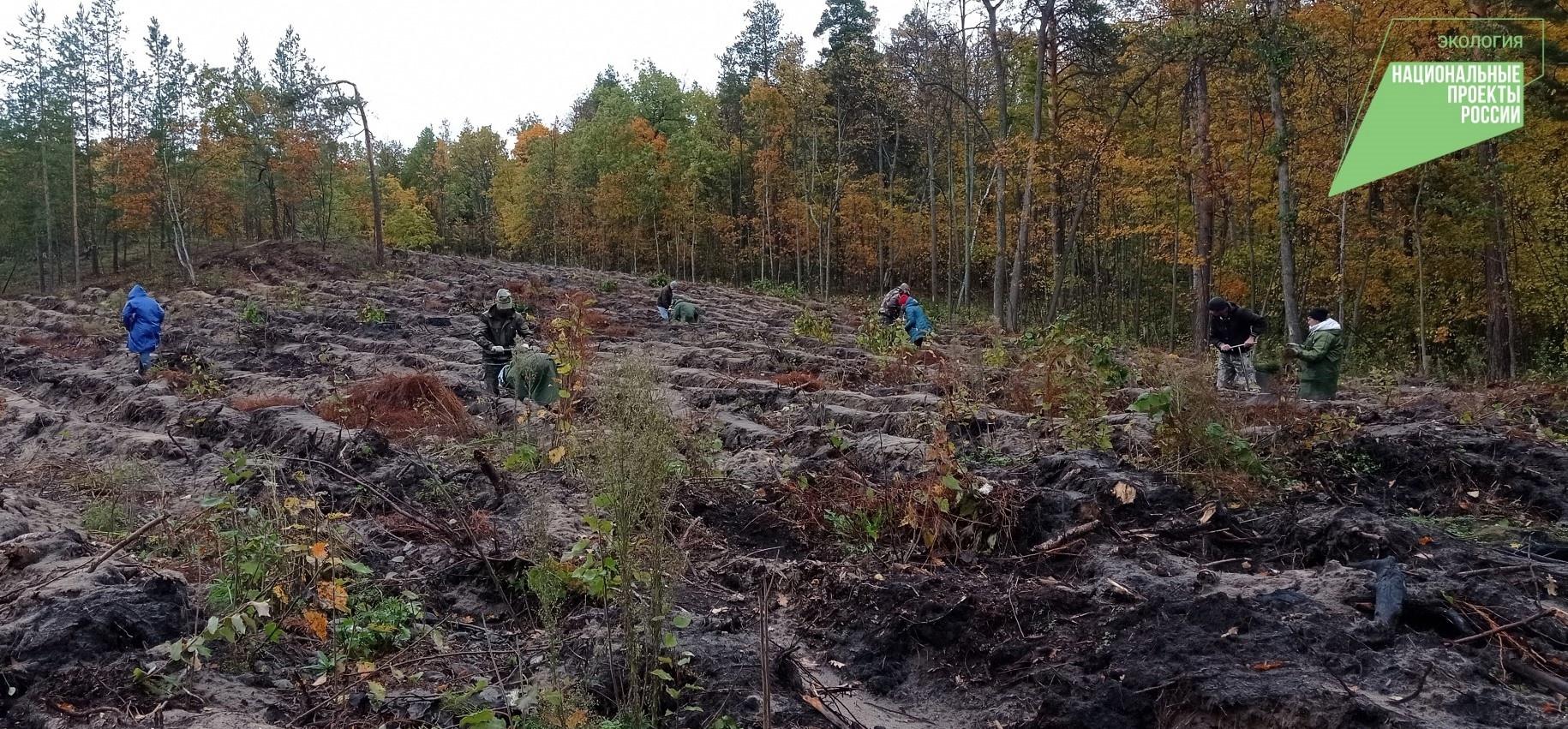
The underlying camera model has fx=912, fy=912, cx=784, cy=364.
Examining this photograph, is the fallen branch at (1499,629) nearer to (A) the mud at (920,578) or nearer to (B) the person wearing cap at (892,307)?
(A) the mud at (920,578)

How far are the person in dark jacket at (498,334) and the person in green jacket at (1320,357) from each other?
30.3ft

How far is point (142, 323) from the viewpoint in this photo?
1412 centimetres

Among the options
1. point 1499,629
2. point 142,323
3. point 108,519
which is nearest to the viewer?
point 1499,629

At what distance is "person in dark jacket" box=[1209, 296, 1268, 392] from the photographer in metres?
11.9

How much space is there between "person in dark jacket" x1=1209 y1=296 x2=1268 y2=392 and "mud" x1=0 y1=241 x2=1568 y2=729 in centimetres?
192

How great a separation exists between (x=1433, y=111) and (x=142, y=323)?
22.4m

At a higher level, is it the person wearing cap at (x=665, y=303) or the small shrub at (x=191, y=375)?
the person wearing cap at (x=665, y=303)

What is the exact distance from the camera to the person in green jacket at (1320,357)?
10609mm

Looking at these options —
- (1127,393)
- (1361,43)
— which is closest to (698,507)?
(1127,393)

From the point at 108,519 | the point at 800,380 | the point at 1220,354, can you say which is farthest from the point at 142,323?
the point at 1220,354

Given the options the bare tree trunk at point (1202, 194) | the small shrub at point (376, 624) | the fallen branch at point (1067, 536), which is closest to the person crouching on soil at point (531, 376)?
the small shrub at point (376, 624)

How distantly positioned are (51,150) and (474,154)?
27.3 m

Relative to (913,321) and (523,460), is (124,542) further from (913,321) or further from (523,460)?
(913,321)

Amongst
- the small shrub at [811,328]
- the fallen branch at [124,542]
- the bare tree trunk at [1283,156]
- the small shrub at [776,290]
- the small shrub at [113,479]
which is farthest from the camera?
the small shrub at [776,290]
